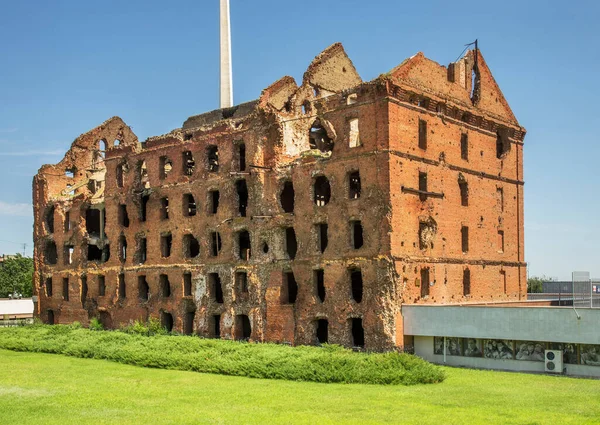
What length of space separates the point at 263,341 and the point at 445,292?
8119 mm

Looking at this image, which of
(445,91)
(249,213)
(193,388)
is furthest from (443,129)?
(193,388)

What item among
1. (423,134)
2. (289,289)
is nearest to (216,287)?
(289,289)

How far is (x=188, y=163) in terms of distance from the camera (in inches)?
1502

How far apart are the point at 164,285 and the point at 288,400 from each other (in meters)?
17.9

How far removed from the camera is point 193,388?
2336 centimetres

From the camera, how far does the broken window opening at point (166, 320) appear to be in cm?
3694

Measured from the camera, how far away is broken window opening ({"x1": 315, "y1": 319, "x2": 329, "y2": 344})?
101 feet

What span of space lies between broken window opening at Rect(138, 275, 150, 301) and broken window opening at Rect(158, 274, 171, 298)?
1310 millimetres

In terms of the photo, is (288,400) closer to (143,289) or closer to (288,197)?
(288,197)

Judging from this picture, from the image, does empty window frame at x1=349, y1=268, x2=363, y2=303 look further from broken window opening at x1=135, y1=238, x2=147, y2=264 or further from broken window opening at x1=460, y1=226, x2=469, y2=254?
broken window opening at x1=135, y1=238, x2=147, y2=264

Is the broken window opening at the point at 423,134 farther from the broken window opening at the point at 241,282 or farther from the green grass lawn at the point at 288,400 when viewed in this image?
the broken window opening at the point at 241,282

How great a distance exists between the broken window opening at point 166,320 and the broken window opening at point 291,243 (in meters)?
8.19

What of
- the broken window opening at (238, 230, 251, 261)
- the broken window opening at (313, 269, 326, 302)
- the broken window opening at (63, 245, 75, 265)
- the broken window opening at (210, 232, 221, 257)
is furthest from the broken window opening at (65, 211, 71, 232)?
the broken window opening at (313, 269, 326, 302)

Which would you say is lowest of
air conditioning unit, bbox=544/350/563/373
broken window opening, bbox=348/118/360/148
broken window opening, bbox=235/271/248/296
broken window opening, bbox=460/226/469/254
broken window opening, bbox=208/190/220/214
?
air conditioning unit, bbox=544/350/563/373
